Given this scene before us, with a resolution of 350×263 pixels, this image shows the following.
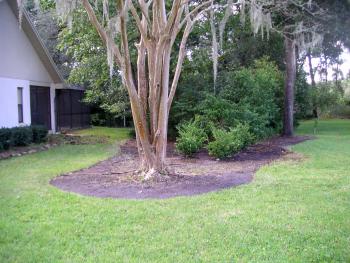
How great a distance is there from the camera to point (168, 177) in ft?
27.5

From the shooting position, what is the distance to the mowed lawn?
4.44m

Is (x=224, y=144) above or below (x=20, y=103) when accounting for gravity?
below

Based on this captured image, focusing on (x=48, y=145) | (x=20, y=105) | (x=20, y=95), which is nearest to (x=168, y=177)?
(x=48, y=145)

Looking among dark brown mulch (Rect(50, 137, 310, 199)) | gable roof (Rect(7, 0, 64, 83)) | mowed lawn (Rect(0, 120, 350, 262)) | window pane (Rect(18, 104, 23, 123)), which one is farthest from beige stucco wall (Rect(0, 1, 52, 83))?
mowed lawn (Rect(0, 120, 350, 262))

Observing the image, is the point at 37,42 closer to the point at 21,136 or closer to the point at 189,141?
the point at 21,136

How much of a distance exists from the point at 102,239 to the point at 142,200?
1862mm

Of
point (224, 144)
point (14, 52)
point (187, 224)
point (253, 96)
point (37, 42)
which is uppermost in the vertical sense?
point (37, 42)

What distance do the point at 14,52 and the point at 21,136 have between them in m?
3.44

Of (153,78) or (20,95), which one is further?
(20,95)

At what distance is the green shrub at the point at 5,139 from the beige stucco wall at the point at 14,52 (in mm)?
2623

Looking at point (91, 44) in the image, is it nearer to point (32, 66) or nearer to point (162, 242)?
point (32, 66)

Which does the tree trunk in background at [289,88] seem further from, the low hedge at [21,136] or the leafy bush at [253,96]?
the low hedge at [21,136]

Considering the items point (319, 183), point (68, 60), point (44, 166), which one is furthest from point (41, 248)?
point (68, 60)

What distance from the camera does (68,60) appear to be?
27.9 metres
